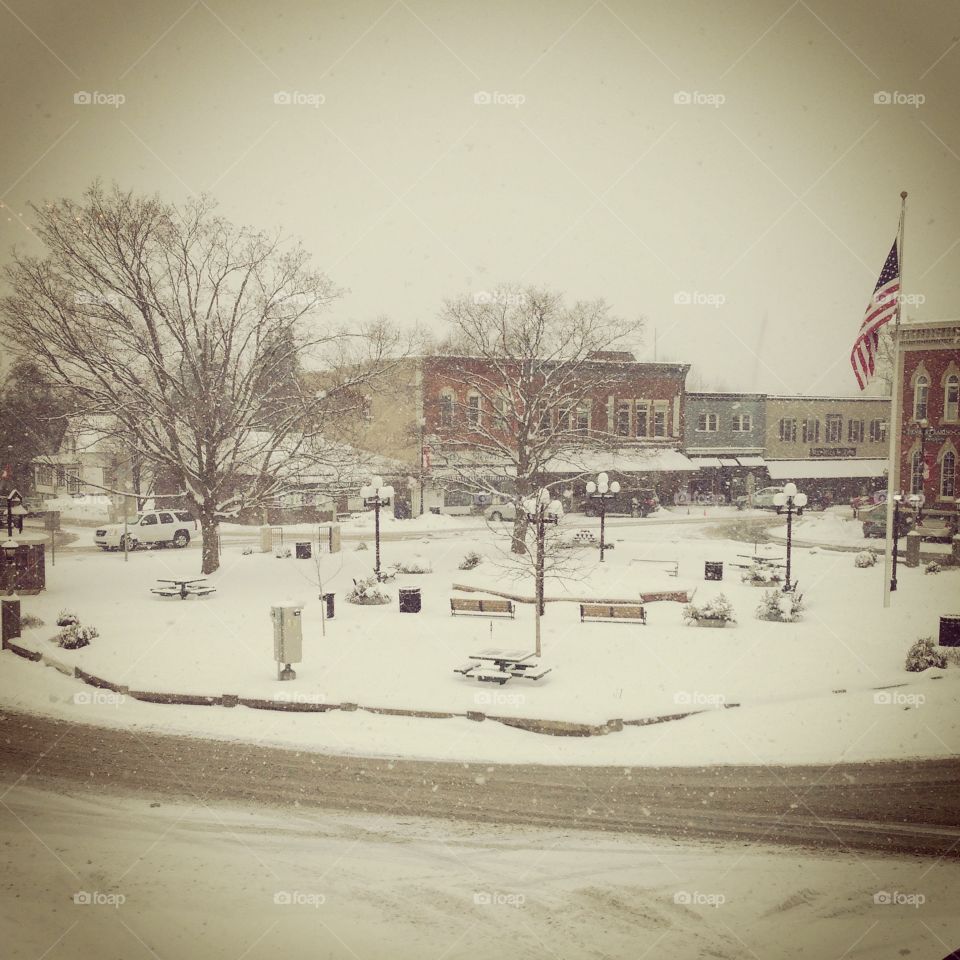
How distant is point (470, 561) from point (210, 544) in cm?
809

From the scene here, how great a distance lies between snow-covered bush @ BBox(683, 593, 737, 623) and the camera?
1683 cm

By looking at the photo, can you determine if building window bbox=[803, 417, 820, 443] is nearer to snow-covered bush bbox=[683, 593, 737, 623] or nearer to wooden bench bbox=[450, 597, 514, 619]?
snow-covered bush bbox=[683, 593, 737, 623]

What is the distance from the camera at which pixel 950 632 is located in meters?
14.5

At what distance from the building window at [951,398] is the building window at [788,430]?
1613 cm

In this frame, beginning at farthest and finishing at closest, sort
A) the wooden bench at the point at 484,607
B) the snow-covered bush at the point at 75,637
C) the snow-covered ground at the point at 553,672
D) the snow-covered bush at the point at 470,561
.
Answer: the snow-covered bush at the point at 470,561, the wooden bench at the point at 484,607, the snow-covered bush at the point at 75,637, the snow-covered ground at the point at 553,672

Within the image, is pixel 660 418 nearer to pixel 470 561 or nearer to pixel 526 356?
pixel 526 356

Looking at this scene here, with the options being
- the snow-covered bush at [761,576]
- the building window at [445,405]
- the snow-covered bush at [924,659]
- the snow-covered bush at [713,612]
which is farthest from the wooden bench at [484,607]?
the building window at [445,405]

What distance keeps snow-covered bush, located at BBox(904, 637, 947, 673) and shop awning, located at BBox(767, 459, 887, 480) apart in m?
36.7

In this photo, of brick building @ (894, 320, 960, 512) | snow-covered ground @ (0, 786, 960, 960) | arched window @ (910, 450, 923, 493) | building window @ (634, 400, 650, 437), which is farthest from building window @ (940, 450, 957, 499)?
snow-covered ground @ (0, 786, 960, 960)

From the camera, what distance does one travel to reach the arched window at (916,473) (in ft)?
117

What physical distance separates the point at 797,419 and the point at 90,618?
45.2m

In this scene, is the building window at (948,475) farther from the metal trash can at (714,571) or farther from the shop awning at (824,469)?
the metal trash can at (714,571)

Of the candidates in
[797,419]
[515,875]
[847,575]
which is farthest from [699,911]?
[797,419]

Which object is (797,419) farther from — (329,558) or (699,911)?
(699,911)
